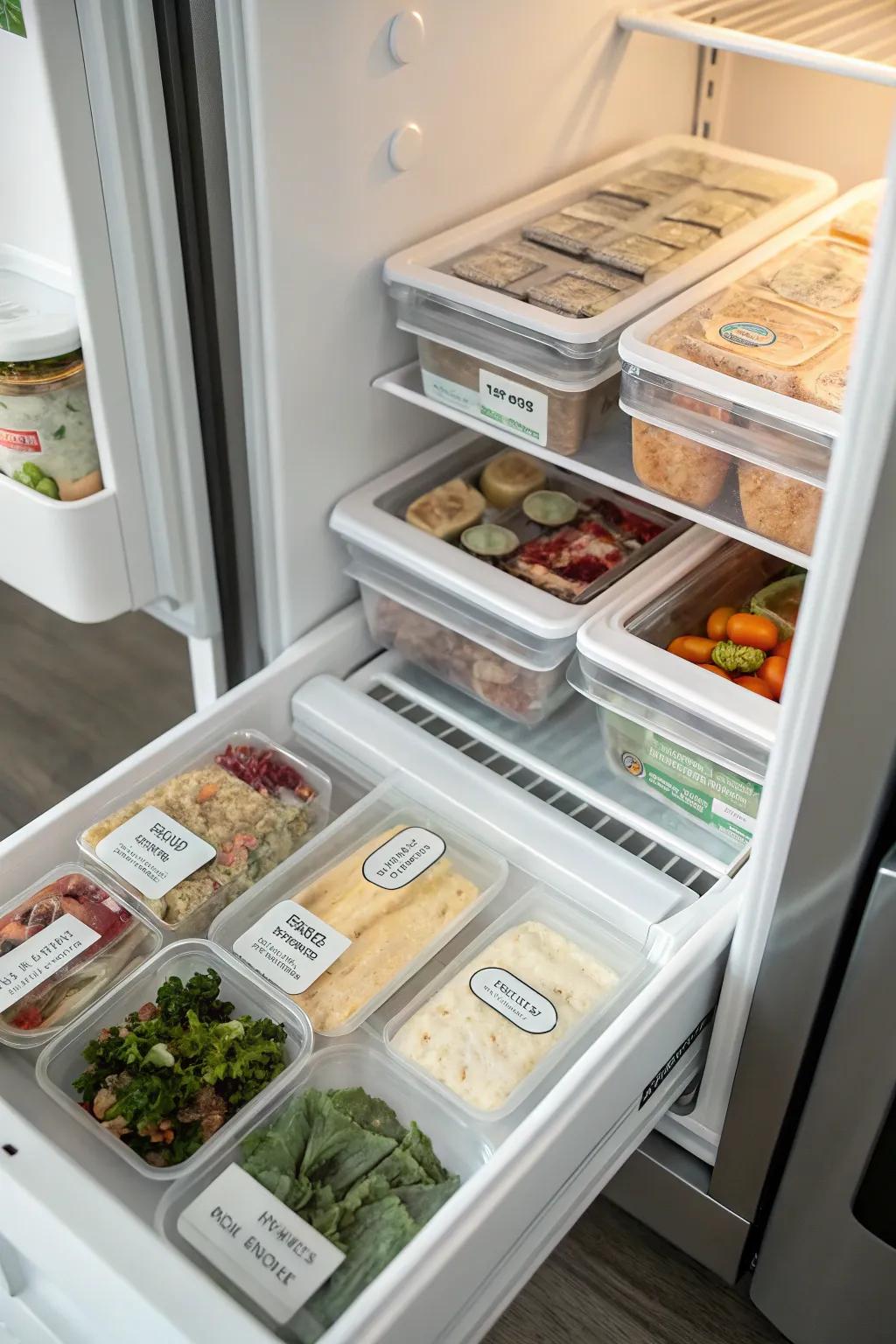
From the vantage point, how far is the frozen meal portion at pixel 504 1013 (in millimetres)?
944

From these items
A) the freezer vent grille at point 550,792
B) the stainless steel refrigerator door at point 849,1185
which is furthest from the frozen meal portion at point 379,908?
the stainless steel refrigerator door at point 849,1185

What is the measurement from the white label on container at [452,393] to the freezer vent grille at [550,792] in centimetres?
31

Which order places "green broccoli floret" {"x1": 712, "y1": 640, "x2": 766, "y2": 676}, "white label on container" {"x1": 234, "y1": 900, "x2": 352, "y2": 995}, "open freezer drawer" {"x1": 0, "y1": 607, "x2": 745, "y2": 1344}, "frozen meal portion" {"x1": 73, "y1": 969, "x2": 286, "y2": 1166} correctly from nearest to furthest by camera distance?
1. "open freezer drawer" {"x1": 0, "y1": 607, "x2": 745, "y2": 1344}
2. "frozen meal portion" {"x1": 73, "y1": 969, "x2": 286, "y2": 1166}
3. "white label on container" {"x1": 234, "y1": 900, "x2": 352, "y2": 995}
4. "green broccoli floret" {"x1": 712, "y1": 640, "x2": 766, "y2": 676}

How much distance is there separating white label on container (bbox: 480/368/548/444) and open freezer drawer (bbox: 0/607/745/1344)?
0.95 feet

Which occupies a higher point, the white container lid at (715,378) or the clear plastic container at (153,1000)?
the white container lid at (715,378)

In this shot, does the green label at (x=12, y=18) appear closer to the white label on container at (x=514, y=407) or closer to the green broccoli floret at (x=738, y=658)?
the white label on container at (x=514, y=407)

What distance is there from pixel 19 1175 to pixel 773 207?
108 cm

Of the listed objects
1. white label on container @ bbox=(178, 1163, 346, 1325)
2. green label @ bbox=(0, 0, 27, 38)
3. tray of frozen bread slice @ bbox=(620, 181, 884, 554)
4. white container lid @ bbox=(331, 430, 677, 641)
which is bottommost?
white label on container @ bbox=(178, 1163, 346, 1325)

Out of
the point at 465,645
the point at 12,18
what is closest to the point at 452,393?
the point at 465,645

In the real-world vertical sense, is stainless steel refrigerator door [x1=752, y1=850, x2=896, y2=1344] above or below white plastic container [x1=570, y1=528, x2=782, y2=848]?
below

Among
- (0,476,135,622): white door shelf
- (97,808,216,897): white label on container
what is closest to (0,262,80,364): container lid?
(0,476,135,622): white door shelf

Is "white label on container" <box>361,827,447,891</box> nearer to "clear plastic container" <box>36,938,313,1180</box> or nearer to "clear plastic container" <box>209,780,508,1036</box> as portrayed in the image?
"clear plastic container" <box>209,780,508,1036</box>

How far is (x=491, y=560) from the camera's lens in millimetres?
1216

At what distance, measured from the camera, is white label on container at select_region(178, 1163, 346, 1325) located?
802 millimetres
